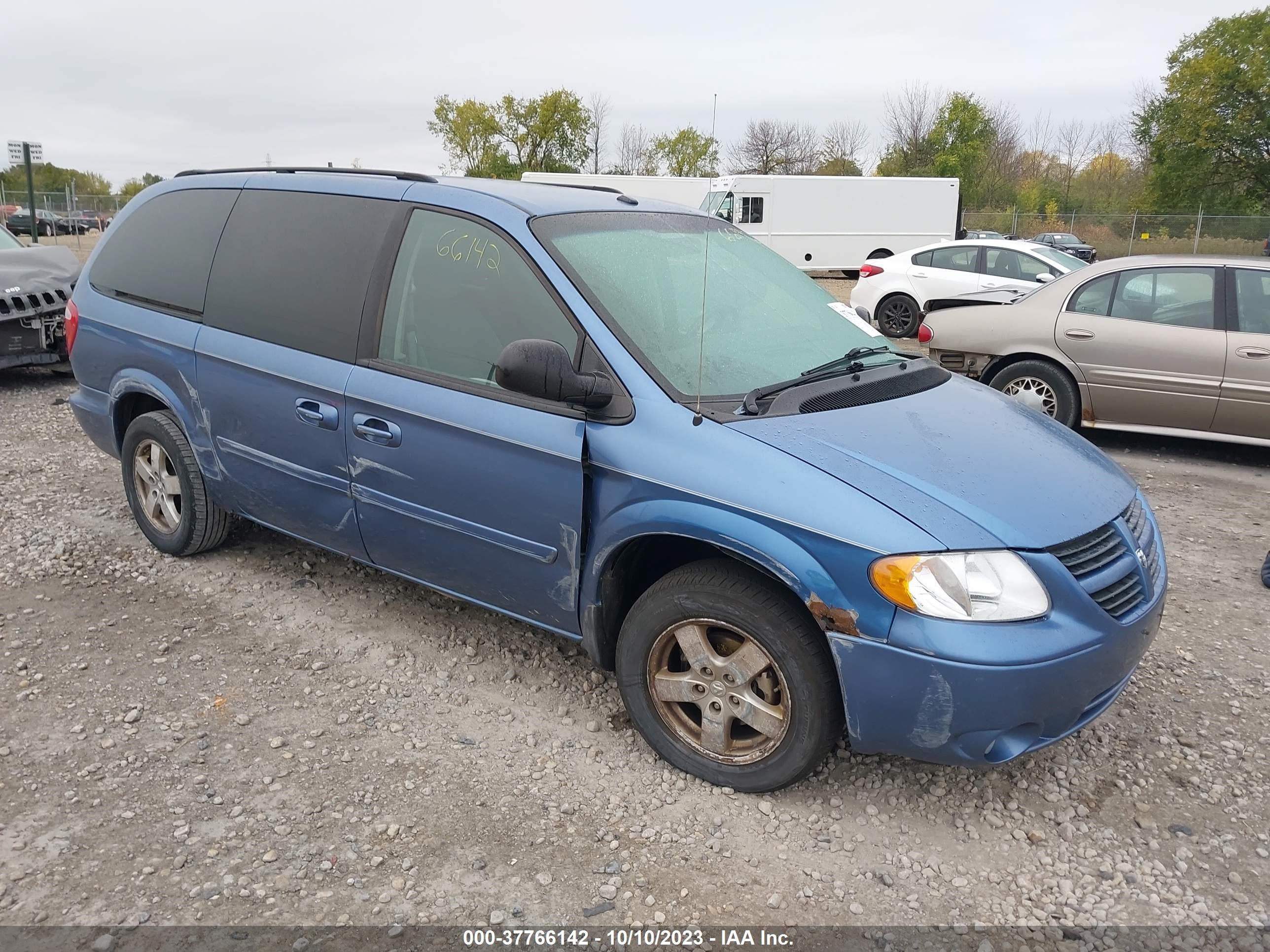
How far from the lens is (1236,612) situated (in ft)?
14.4

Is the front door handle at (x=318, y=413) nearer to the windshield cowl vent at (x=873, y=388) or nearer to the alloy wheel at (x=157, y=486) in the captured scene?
the alloy wheel at (x=157, y=486)

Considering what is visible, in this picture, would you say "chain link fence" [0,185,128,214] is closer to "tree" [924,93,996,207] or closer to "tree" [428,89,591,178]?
"tree" [428,89,591,178]

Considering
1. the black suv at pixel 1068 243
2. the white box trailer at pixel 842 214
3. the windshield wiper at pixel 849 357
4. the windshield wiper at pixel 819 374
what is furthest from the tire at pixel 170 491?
the black suv at pixel 1068 243

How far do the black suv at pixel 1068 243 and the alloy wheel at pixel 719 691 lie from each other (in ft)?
92.1

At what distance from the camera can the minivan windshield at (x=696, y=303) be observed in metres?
3.13

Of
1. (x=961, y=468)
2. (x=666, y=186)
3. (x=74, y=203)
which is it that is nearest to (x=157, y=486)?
(x=961, y=468)

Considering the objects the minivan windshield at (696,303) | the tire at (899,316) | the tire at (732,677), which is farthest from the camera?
the tire at (899,316)

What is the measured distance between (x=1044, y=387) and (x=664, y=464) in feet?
18.6

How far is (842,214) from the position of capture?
27328 millimetres

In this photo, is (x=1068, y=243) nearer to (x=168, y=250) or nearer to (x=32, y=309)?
(x=32, y=309)

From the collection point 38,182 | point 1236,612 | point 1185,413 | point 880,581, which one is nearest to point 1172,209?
point 1185,413

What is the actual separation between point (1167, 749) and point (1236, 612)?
58.4 inches

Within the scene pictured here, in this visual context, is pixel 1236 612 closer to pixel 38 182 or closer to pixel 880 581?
pixel 880 581

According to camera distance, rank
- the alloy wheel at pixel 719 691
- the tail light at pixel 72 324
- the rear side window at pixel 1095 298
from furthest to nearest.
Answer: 1. the rear side window at pixel 1095 298
2. the tail light at pixel 72 324
3. the alloy wheel at pixel 719 691
